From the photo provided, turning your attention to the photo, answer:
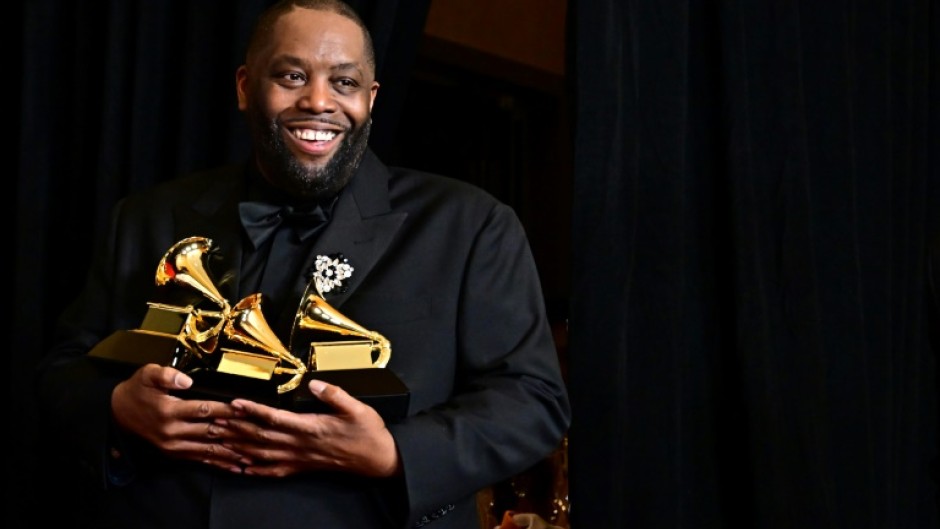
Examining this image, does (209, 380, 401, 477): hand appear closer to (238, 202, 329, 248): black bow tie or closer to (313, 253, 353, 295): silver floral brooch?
(313, 253, 353, 295): silver floral brooch

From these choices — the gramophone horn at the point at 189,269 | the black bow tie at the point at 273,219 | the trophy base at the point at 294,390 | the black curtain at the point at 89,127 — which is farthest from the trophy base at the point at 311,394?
the black curtain at the point at 89,127

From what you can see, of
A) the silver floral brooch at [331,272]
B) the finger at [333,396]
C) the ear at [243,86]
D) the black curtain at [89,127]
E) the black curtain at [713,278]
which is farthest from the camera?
the black curtain at [89,127]

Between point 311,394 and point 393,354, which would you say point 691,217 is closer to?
point 393,354

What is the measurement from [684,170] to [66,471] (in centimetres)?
143

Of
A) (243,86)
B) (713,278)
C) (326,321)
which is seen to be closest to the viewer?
(326,321)

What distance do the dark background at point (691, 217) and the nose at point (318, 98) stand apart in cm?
65

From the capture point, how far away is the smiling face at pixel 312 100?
1.61 metres

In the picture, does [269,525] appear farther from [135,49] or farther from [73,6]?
[73,6]

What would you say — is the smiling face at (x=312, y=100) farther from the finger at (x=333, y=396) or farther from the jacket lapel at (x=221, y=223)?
the finger at (x=333, y=396)

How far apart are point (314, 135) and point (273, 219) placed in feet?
0.43

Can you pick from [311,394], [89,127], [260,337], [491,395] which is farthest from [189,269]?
[89,127]

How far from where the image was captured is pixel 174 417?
1.38 metres

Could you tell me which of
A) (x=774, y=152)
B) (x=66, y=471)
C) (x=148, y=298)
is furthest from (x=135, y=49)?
(x=774, y=152)

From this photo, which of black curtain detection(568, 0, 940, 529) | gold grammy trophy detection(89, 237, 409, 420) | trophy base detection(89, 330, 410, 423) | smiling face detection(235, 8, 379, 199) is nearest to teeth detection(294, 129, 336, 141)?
smiling face detection(235, 8, 379, 199)
